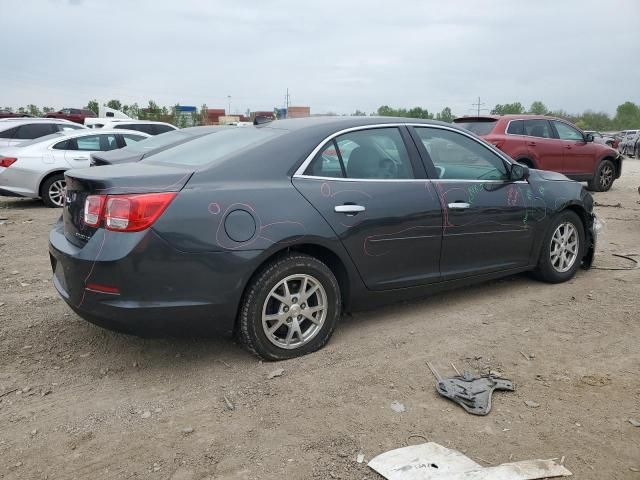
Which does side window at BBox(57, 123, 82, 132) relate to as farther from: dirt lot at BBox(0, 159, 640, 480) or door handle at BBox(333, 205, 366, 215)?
door handle at BBox(333, 205, 366, 215)

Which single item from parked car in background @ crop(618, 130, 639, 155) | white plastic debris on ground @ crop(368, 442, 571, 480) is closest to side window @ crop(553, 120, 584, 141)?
white plastic debris on ground @ crop(368, 442, 571, 480)

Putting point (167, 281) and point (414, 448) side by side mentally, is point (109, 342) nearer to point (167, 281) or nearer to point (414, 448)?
point (167, 281)

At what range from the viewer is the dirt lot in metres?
2.73

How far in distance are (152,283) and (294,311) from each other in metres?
0.93

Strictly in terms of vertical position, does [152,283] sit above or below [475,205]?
below

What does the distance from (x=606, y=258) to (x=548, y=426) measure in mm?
4088

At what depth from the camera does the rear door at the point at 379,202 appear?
3826 mm

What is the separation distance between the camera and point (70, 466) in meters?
2.66

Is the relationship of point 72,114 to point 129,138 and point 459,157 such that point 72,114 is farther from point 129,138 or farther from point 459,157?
point 459,157

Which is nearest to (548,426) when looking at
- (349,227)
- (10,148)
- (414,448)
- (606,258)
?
(414,448)

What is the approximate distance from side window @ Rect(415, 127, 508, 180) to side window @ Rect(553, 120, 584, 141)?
312 inches

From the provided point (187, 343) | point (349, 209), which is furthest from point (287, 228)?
point (187, 343)

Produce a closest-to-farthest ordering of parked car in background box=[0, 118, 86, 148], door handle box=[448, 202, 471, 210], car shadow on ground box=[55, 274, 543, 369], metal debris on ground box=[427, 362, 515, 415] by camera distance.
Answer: metal debris on ground box=[427, 362, 515, 415]
car shadow on ground box=[55, 274, 543, 369]
door handle box=[448, 202, 471, 210]
parked car in background box=[0, 118, 86, 148]

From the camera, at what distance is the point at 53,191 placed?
1041cm
